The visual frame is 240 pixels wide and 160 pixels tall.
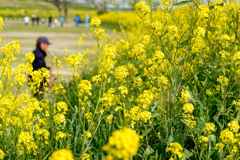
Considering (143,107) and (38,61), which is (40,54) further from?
(143,107)

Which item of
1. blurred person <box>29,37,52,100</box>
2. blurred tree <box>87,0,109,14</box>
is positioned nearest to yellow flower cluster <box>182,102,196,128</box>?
blurred person <box>29,37,52,100</box>

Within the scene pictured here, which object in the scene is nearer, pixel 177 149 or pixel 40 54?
pixel 177 149

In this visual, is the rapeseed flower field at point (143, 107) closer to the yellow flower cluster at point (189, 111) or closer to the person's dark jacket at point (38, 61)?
the yellow flower cluster at point (189, 111)

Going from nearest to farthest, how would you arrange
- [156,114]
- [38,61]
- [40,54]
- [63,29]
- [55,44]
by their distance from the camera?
[156,114] → [38,61] → [40,54] → [55,44] → [63,29]

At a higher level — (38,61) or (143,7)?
(143,7)

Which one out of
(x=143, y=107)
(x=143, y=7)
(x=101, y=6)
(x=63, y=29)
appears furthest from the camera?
(x=101, y=6)

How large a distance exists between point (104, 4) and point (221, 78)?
46.0m

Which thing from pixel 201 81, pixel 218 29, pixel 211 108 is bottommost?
pixel 211 108

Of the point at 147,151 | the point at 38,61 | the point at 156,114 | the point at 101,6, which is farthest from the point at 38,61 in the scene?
the point at 101,6

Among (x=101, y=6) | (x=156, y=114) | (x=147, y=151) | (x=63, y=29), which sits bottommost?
(x=147, y=151)

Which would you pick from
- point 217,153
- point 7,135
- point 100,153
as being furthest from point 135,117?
point 7,135

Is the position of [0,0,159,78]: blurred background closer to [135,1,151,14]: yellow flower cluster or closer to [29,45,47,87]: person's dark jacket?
[135,1,151,14]: yellow flower cluster

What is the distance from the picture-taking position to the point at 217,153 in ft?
8.16

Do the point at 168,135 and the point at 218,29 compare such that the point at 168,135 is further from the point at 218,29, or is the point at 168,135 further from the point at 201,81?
the point at 218,29
